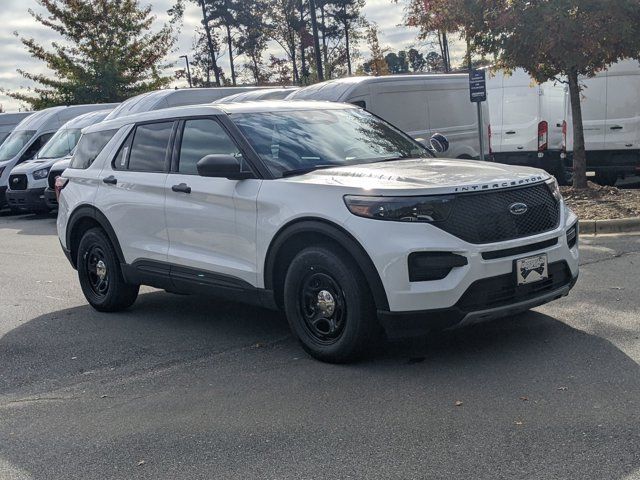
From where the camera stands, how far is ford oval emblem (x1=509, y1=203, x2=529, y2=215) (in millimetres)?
5328

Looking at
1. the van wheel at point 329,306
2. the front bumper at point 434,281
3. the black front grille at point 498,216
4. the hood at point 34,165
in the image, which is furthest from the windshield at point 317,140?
the hood at point 34,165

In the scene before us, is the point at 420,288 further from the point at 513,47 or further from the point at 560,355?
the point at 513,47

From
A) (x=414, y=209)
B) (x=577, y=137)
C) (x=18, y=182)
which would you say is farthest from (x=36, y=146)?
(x=414, y=209)

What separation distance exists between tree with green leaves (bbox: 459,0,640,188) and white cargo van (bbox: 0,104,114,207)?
36.3ft

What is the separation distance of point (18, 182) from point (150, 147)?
12639 millimetres

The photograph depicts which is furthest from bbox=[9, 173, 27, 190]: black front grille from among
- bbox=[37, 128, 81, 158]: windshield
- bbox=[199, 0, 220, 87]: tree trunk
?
bbox=[199, 0, 220, 87]: tree trunk

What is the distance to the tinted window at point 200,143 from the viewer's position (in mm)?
6394

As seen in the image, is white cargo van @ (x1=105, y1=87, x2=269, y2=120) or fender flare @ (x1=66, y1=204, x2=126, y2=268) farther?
white cargo van @ (x1=105, y1=87, x2=269, y2=120)

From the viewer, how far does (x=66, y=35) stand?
114 feet

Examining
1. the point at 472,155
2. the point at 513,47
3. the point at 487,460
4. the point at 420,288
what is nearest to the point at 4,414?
the point at 420,288

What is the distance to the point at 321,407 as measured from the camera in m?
4.84

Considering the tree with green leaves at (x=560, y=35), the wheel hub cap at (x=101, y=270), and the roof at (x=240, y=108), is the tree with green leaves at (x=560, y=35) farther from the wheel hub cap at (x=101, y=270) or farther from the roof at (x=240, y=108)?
the wheel hub cap at (x=101, y=270)

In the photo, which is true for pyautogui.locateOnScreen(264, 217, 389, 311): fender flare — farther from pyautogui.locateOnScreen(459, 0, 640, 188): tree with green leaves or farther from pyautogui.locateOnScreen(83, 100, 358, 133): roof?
pyautogui.locateOnScreen(459, 0, 640, 188): tree with green leaves

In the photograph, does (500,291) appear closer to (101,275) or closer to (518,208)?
(518,208)
